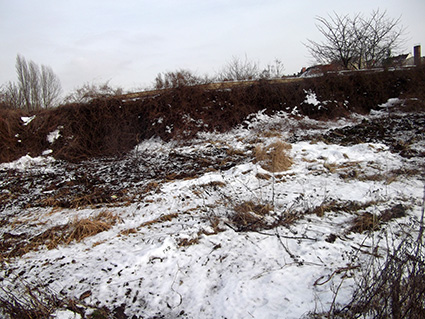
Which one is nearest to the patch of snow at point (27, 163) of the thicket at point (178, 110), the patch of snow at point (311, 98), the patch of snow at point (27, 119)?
the thicket at point (178, 110)

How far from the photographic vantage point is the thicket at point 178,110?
788 centimetres

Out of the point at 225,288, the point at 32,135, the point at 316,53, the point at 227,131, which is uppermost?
the point at 316,53

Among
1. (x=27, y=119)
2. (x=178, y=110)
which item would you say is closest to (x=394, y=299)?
(x=178, y=110)

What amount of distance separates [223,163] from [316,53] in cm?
1582

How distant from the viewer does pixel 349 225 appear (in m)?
2.88

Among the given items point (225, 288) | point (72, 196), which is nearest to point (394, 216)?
point (225, 288)

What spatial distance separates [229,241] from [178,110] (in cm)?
677

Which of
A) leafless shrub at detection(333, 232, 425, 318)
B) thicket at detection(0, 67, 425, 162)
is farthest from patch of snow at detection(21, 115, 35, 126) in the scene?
leafless shrub at detection(333, 232, 425, 318)

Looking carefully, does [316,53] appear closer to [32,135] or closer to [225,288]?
[32,135]

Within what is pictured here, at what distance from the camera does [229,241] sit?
2729mm

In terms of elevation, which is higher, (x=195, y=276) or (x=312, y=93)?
(x=312, y=93)

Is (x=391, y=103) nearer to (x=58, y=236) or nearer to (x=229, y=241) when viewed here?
(x=229, y=241)

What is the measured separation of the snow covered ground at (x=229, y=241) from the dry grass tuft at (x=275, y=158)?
86 millimetres

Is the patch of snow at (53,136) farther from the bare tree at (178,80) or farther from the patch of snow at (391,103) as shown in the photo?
the patch of snow at (391,103)
